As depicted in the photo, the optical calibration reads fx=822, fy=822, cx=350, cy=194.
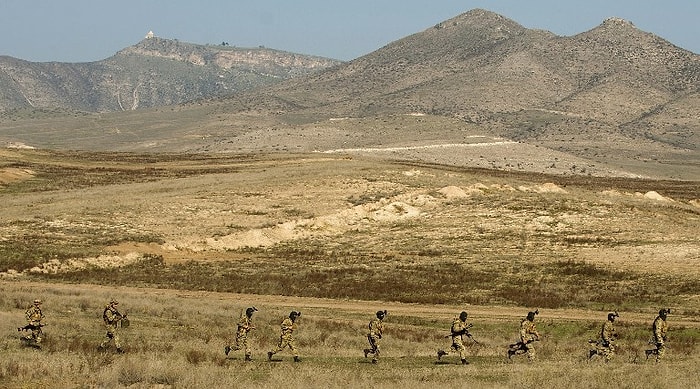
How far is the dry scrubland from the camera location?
70.4ft

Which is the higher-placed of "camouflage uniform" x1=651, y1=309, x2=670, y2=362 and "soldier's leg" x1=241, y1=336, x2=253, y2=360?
"camouflage uniform" x1=651, y1=309, x2=670, y2=362

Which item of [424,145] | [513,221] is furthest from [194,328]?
[424,145]

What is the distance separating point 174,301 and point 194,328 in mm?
6994

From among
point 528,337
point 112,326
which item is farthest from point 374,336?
point 112,326

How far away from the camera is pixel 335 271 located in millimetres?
50969

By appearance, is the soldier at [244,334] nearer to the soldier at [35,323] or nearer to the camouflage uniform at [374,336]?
the camouflage uniform at [374,336]

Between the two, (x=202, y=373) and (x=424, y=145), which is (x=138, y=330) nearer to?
(x=202, y=373)

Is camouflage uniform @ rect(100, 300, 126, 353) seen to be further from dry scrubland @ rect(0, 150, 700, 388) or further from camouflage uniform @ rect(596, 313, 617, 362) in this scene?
camouflage uniform @ rect(596, 313, 617, 362)

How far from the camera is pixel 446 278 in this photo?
157ft

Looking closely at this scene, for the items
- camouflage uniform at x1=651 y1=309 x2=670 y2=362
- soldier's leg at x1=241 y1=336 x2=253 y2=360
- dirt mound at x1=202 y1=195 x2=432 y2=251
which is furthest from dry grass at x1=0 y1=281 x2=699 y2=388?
dirt mound at x1=202 y1=195 x2=432 y2=251

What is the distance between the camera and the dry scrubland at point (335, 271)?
2147 cm

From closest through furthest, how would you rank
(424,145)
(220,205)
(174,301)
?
(174,301) < (220,205) < (424,145)

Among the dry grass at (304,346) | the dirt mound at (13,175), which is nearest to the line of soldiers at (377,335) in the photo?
the dry grass at (304,346)

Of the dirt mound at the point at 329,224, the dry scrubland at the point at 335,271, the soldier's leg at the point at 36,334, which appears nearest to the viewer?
the dry scrubland at the point at 335,271
